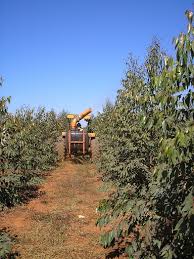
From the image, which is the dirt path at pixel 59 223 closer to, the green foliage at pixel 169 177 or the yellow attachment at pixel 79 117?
the green foliage at pixel 169 177

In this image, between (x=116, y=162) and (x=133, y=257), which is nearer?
(x=133, y=257)

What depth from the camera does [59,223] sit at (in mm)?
10430

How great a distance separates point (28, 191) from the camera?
47.6ft

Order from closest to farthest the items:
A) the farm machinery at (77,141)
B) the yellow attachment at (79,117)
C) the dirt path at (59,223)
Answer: the dirt path at (59,223)
the farm machinery at (77,141)
the yellow attachment at (79,117)

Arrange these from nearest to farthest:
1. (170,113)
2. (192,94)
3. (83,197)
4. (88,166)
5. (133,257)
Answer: (192,94) < (170,113) < (133,257) < (83,197) < (88,166)

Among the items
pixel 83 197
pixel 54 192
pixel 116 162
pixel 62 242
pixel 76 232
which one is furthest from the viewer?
pixel 54 192

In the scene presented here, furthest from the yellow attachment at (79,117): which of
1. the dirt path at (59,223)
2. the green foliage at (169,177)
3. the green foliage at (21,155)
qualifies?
the green foliage at (169,177)

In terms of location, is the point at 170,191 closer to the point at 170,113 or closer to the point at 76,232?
the point at 170,113

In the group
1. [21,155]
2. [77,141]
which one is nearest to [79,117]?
[77,141]

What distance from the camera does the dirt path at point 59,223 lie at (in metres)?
8.41

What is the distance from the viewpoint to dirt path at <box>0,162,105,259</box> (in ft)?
27.6

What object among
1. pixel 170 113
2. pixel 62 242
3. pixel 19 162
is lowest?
pixel 62 242

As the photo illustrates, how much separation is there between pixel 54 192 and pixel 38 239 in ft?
18.3

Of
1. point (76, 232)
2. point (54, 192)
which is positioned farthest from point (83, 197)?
point (76, 232)
